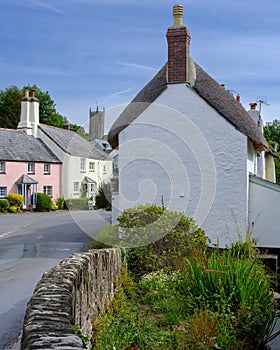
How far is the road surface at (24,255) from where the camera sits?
7.99m

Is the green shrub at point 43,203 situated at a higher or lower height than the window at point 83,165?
lower

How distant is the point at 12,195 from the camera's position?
38406 mm

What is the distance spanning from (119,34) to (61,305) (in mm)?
10268

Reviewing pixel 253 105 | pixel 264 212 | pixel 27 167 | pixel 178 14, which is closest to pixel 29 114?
pixel 27 167

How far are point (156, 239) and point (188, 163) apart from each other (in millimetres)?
5044

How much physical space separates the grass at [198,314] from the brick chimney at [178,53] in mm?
8255

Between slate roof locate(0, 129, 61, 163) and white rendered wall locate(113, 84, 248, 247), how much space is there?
2673 cm

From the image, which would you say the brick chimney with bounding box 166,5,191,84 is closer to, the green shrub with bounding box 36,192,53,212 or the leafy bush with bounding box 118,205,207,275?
the leafy bush with bounding box 118,205,207,275

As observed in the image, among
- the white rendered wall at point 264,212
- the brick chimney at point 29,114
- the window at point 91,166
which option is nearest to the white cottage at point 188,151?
the white rendered wall at point 264,212

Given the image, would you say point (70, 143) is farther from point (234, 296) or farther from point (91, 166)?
point (234, 296)

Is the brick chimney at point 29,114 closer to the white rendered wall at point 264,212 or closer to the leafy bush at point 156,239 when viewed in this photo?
the white rendered wall at point 264,212

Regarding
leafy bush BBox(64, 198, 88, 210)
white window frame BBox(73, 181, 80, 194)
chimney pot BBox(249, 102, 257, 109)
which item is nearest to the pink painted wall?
leafy bush BBox(64, 198, 88, 210)

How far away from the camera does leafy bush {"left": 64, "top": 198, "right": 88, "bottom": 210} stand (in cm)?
4321

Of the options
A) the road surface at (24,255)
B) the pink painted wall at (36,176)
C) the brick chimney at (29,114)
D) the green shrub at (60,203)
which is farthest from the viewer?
the brick chimney at (29,114)
